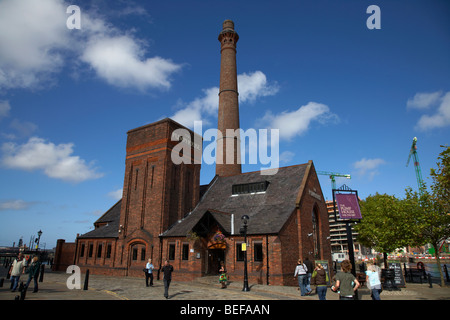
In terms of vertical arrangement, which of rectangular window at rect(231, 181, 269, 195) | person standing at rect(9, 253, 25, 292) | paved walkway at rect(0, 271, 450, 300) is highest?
rectangular window at rect(231, 181, 269, 195)

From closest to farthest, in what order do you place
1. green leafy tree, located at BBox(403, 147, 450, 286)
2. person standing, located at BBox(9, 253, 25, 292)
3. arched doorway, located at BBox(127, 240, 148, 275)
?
person standing, located at BBox(9, 253, 25, 292) < green leafy tree, located at BBox(403, 147, 450, 286) < arched doorway, located at BBox(127, 240, 148, 275)

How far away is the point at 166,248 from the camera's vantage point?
86.2 feet

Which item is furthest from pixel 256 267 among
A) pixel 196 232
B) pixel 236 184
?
pixel 236 184

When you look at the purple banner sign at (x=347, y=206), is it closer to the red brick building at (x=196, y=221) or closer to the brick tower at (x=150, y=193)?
the red brick building at (x=196, y=221)

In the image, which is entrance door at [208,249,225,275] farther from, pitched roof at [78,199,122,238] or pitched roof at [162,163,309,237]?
pitched roof at [78,199,122,238]

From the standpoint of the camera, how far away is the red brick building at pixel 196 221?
22984 mm

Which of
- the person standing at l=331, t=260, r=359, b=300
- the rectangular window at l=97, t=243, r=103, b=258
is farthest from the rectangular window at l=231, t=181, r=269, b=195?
the person standing at l=331, t=260, r=359, b=300

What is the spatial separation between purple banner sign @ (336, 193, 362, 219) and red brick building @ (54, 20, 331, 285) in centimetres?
628

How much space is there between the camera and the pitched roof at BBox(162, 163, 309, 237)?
947 inches

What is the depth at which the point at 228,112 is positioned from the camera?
→ 126 feet

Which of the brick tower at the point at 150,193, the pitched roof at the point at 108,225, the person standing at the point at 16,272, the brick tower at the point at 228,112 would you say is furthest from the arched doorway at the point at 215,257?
the person standing at the point at 16,272

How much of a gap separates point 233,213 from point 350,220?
1264cm
